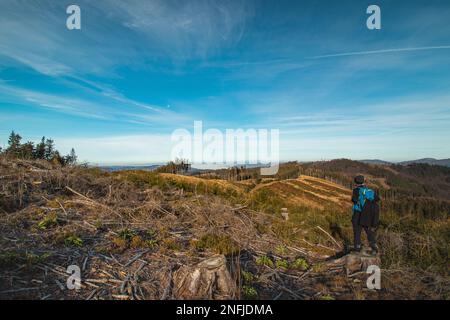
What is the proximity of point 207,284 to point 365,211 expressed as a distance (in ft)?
15.0

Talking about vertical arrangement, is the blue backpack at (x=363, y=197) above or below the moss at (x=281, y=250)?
above

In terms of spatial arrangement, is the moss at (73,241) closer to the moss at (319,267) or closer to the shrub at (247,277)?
the shrub at (247,277)

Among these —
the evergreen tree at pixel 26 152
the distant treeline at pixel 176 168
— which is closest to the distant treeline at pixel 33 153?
the evergreen tree at pixel 26 152

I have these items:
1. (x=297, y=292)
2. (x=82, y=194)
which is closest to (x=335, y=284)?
(x=297, y=292)

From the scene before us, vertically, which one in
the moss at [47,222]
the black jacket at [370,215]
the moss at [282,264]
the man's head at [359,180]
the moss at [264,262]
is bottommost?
the moss at [282,264]

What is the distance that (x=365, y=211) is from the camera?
6.96m

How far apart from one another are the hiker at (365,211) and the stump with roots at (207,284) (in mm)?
3990

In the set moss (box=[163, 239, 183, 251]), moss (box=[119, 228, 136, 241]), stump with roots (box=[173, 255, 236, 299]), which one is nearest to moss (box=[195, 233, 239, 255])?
moss (box=[163, 239, 183, 251])

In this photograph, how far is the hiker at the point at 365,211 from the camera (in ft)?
22.7

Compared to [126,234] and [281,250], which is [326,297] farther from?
[126,234]

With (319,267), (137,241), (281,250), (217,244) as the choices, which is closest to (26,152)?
(137,241)

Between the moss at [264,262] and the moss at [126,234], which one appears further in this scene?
the moss at [126,234]

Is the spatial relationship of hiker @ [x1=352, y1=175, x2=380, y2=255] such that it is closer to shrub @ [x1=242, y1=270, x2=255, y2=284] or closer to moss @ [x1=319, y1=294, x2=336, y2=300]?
moss @ [x1=319, y1=294, x2=336, y2=300]

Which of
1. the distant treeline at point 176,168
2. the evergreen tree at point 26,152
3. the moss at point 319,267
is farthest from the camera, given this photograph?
the distant treeline at point 176,168
